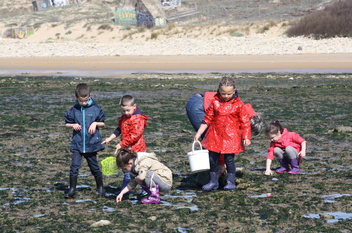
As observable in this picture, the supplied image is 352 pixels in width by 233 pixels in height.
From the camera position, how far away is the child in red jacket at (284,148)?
304 inches

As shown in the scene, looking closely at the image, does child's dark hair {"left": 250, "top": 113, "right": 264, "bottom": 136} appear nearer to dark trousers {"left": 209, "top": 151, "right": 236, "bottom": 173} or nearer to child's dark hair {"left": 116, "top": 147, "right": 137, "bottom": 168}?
dark trousers {"left": 209, "top": 151, "right": 236, "bottom": 173}

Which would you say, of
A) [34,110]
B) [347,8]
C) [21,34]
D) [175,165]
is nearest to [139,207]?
[175,165]

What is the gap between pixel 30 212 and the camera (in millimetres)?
6070

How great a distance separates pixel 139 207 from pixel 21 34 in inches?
2299

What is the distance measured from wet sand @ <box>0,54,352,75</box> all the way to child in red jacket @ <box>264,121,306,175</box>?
64.0 feet

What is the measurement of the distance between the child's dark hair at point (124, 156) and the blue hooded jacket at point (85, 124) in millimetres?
467

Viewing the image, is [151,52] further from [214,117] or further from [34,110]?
[214,117]

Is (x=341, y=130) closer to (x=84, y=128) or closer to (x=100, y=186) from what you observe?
(x=100, y=186)

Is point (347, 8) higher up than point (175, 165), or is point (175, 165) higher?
point (347, 8)

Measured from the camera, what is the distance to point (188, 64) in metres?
32.2

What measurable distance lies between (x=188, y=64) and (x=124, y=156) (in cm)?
2613

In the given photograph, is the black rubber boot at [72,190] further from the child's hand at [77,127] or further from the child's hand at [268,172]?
the child's hand at [268,172]

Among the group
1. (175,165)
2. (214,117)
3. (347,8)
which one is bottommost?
(175,165)

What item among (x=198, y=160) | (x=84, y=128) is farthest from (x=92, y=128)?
(x=198, y=160)
